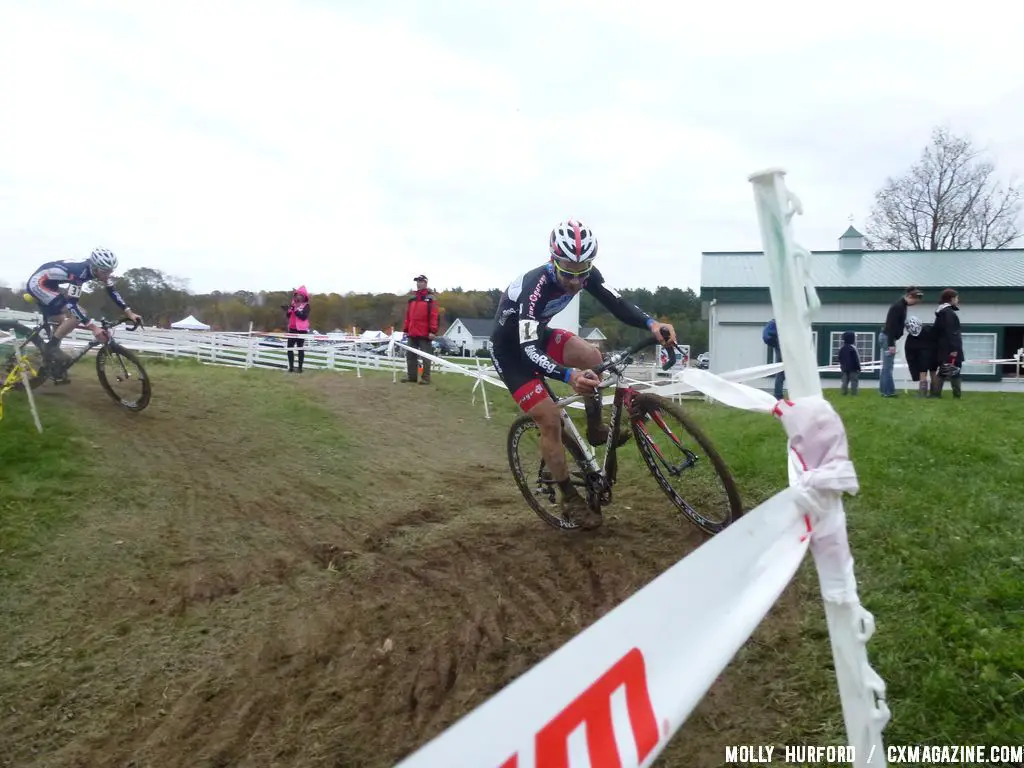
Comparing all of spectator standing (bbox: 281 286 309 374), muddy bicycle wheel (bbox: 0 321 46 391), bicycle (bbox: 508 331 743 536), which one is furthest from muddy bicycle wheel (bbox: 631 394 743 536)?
spectator standing (bbox: 281 286 309 374)

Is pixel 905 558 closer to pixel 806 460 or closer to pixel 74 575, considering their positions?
pixel 806 460

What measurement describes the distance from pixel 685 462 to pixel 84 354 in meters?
8.73

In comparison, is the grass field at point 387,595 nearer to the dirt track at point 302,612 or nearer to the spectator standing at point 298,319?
the dirt track at point 302,612

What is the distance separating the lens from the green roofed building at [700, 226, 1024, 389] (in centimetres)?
2480

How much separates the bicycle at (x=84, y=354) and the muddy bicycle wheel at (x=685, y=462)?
743 cm

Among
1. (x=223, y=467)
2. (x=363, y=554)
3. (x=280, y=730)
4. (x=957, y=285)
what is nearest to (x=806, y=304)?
(x=280, y=730)

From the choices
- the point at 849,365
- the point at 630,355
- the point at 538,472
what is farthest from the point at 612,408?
the point at 849,365

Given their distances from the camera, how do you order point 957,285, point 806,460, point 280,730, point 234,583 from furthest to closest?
point 957,285, point 234,583, point 280,730, point 806,460

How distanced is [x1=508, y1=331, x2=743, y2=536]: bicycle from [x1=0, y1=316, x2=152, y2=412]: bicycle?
6435 mm

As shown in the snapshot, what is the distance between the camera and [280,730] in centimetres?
354

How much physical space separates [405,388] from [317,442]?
14.1 feet

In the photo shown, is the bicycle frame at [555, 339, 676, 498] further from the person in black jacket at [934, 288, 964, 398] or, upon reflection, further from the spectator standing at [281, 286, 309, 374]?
the spectator standing at [281, 286, 309, 374]

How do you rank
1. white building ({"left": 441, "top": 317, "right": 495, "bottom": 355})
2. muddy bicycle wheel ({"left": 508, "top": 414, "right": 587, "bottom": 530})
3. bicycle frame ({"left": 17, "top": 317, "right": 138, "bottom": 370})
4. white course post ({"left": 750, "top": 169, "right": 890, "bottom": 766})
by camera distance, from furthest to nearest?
white building ({"left": 441, "top": 317, "right": 495, "bottom": 355}) → bicycle frame ({"left": 17, "top": 317, "right": 138, "bottom": 370}) → muddy bicycle wheel ({"left": 508, "top": 414, "right": 587, "bottom": 530}) → white course post ({"left": 750, "top": 169, "right": 890, "bottom": 766})

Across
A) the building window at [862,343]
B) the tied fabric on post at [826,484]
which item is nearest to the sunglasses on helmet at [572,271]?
the tied fabric on post at [826,484]
